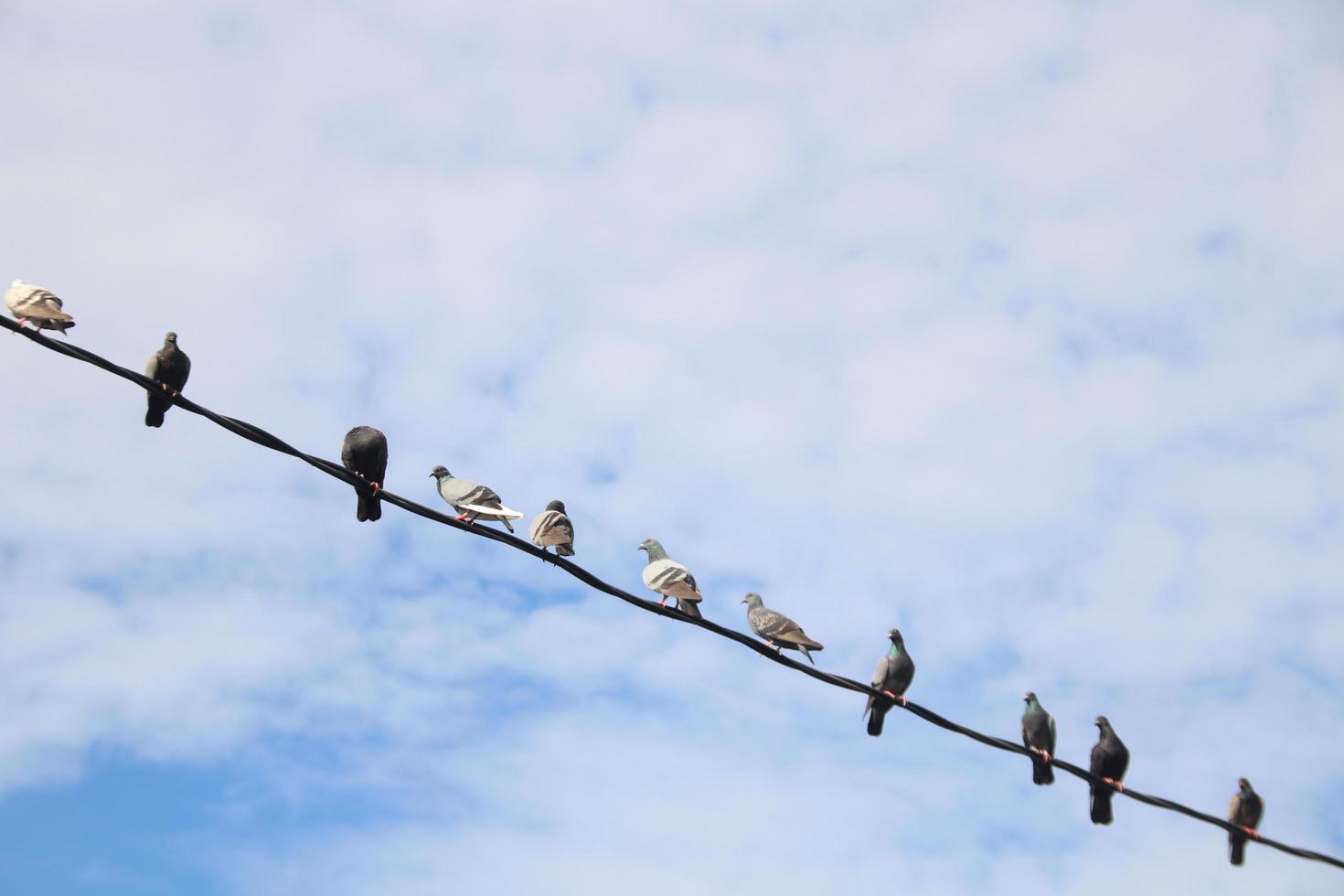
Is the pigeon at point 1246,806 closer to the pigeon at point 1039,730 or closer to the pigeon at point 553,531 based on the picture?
the pigeon at point 1039,730

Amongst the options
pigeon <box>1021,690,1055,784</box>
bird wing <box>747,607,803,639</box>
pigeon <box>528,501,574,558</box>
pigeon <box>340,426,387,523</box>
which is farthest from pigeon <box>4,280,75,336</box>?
pigeon <box>1021,690,1055,784</box>

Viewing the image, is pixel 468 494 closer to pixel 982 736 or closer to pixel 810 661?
pixel 810 661

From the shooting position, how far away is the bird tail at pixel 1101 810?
413 inches

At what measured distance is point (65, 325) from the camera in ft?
36.1

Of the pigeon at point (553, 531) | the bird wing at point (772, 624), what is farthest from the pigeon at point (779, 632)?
the pigeon at point (553, 531)

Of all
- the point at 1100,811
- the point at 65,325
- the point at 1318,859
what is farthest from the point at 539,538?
the point at 1318,859

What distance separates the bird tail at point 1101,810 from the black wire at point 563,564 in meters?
1.56

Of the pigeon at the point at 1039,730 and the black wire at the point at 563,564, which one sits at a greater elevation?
the pigeon at the point at 1039,730

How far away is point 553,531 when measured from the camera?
36.6ft

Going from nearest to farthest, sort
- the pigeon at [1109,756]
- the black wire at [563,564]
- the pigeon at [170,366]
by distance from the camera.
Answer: the black wire at [563,564]
the pigeon at [170,366]
the pigeon at [1109,756]

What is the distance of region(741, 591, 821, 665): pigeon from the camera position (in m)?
11.1

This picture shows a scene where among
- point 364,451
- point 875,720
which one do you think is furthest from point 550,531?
point 875,720

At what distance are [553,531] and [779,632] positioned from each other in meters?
2.08

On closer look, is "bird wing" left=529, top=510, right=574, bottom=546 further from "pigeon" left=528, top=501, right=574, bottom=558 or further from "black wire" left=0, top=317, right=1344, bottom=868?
"black wire" left=0, top=317, right=1344, bottom=868
